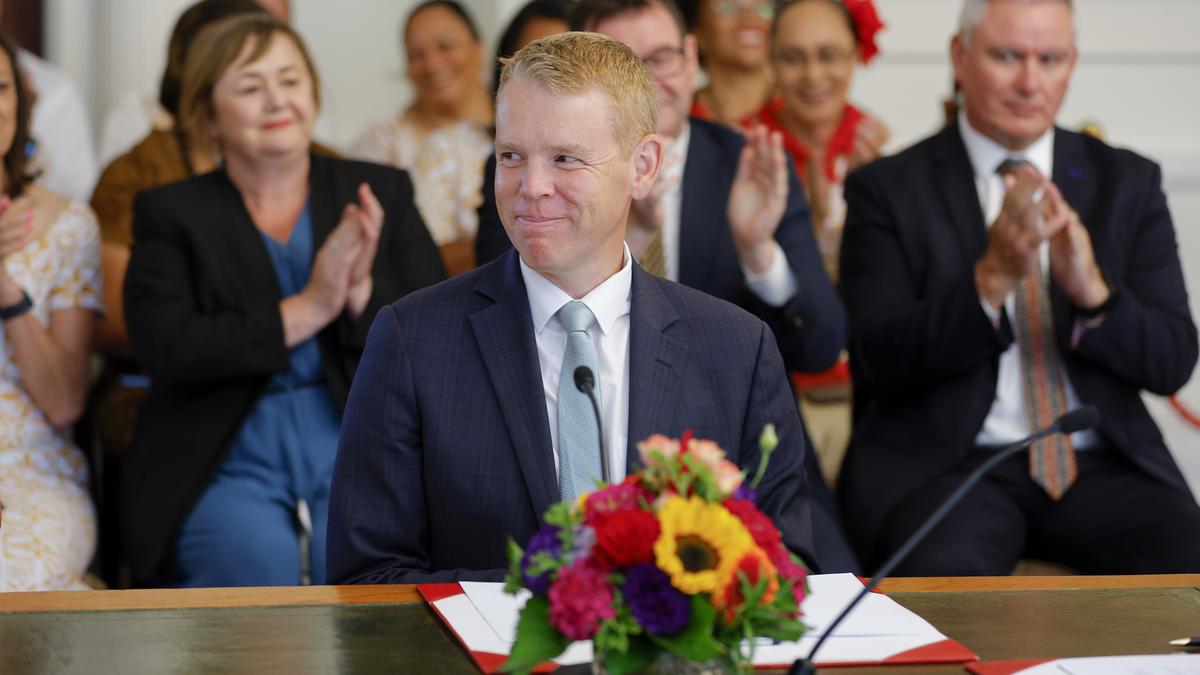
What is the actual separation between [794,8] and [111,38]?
7.35ft

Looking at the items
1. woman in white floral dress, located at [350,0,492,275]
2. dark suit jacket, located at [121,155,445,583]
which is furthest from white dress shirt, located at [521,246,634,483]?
woman in white floral dress, located at [350,0,492,275]

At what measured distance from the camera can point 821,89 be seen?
3.83m

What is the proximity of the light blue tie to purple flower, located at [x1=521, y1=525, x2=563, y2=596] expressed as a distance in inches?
23.2

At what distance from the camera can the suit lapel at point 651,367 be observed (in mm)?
1831

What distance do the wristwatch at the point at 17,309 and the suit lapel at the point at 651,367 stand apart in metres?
1.44

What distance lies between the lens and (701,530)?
1.16m

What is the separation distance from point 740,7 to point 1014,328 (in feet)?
5.63

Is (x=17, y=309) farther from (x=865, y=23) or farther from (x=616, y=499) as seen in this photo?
(x=865, y=23)

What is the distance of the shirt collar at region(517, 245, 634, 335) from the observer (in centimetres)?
188

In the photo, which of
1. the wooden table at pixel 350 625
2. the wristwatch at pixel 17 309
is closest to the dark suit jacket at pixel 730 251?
the wristwatch at pixel 17 309

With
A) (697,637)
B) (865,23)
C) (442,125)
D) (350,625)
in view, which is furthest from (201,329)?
(865,23)

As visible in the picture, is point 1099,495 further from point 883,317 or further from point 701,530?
point 701,530

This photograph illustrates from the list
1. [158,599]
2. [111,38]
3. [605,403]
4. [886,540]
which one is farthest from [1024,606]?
[111,38]

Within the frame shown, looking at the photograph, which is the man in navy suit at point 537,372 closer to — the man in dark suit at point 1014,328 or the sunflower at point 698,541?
the sunflower at point 698,541
